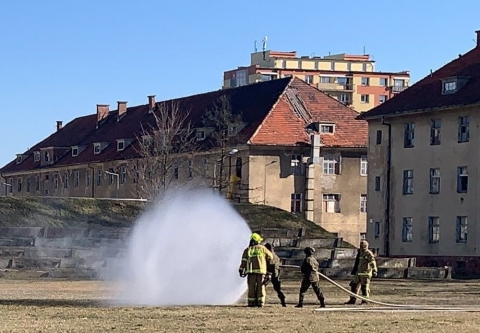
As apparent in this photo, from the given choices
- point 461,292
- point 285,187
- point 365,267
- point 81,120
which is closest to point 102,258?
point 461,292

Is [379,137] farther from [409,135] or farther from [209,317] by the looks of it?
[209,317]

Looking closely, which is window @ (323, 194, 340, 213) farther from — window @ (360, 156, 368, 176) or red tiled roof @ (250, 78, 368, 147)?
red tiled roof @ (250, 78, 368, 147)

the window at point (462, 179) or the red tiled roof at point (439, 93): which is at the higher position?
the red tiled roof at point (439, 93)

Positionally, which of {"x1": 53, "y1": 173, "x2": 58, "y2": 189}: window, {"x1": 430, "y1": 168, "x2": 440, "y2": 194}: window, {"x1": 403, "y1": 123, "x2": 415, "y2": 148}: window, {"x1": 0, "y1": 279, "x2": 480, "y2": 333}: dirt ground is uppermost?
{"x1": 403, "y1": 123, "x2": 415, "y2": 148}: window

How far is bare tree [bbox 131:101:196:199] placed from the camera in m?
95.3

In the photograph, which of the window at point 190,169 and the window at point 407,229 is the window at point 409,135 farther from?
the window at point 190,169

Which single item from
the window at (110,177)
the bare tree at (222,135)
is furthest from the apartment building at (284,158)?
the window at (110,177)

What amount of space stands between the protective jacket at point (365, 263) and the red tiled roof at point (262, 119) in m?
54.1

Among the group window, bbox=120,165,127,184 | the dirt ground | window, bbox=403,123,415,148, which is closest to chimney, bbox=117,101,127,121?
window, bbox=120,165,127,184

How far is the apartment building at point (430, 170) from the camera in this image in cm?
6544

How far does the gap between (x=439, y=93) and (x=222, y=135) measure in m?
25.5

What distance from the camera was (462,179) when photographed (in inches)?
2603

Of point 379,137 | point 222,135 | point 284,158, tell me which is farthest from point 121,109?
point 379,137

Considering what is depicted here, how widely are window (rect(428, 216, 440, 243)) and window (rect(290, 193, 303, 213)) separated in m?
22.5
